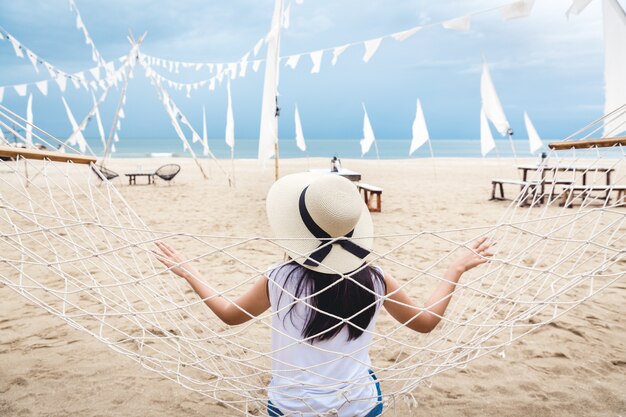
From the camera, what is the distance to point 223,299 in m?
1.07

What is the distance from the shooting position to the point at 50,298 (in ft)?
7.86

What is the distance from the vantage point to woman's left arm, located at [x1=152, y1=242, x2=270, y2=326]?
102 cm

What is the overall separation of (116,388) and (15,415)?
0.32 meters

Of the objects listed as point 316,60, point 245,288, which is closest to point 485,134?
point 316,60

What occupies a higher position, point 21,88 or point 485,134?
point 21,88

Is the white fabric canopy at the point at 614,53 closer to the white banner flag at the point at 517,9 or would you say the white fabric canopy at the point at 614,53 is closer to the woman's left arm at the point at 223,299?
the white banner flag at the point at 517,9

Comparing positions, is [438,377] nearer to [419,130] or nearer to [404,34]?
[404,34]

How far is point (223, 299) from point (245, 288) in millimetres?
1526

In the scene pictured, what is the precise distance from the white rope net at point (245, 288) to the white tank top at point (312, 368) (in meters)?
0.03

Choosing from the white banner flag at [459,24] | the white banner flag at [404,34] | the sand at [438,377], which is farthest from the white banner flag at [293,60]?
the sand at [438,377]

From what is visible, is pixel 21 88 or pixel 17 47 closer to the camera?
pixel 17 47

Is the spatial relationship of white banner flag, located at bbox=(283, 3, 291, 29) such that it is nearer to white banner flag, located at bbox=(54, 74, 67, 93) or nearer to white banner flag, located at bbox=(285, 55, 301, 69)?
white banner flag, located at bbox=(285, 55, 301, 69)

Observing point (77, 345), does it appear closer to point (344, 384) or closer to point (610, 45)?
point (344, 384)

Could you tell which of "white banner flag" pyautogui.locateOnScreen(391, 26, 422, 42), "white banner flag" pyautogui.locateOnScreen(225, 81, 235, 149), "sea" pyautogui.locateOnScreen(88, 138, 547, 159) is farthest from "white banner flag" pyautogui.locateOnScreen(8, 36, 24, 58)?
"sea" pyautogui.locateOnScreen(88, 138, 547, 159)
